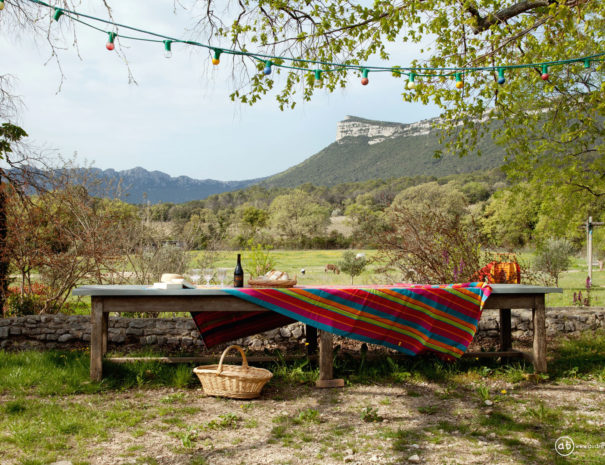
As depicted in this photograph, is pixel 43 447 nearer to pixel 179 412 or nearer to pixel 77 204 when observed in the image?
pixel 179 412

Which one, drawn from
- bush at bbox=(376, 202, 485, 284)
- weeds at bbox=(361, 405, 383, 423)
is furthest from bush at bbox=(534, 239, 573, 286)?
weeds at bbox=(361, 405, 383, 423)

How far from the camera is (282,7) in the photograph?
538 cm

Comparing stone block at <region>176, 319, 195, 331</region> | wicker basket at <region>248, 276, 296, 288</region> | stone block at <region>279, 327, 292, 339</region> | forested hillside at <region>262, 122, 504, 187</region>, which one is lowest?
stone block at <region>279, 327, 292, 339</region>

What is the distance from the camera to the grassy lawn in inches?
86.4

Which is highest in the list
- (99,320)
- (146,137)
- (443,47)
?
(443,47)

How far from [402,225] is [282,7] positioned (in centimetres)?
276

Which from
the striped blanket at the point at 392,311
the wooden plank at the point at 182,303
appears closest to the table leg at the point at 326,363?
the striped blanket at the point at 392,311

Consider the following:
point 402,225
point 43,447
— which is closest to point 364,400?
point 43,447

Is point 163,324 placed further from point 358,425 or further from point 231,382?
point 358,425

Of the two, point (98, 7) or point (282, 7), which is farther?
point (282, 7)

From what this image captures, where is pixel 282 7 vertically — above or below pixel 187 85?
above

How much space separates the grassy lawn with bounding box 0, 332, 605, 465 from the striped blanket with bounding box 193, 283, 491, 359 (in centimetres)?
31

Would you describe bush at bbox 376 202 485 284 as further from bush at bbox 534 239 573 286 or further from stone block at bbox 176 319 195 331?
bush at bbox 534 239 573 286

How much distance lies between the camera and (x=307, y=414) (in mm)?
2754
